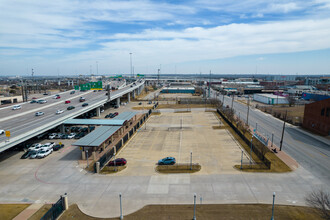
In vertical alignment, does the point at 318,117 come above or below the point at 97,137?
above

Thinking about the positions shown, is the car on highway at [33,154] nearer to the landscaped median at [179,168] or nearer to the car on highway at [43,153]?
the car on highway at [43,153]

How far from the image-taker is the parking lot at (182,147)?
32500mm

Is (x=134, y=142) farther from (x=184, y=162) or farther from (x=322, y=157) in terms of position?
(x=322, y=157)

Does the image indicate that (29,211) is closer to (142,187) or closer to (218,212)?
(142,187)

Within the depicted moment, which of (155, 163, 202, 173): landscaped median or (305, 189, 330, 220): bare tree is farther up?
(305, 189, 330, 220): bare tree

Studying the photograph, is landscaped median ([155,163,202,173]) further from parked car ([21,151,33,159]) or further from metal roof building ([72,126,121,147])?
parked car ([21,151,33,159])

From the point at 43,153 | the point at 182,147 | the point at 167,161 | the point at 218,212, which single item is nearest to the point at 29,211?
the point at 43,153

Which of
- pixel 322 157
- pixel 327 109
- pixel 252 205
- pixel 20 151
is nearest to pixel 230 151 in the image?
pixel 322 157

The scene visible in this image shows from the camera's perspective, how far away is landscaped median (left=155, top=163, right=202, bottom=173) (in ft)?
99.2

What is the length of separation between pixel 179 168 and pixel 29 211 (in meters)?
19.0

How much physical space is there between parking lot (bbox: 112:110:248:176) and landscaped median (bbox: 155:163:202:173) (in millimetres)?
950

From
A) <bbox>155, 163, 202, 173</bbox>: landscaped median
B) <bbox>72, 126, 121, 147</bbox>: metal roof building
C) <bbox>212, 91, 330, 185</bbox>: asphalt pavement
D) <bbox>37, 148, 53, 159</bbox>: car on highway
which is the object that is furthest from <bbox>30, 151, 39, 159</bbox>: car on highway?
<bbox>212, 91, 330, 185</bbox>: asphalt pavement

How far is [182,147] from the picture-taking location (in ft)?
136

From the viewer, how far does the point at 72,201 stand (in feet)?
77.1
